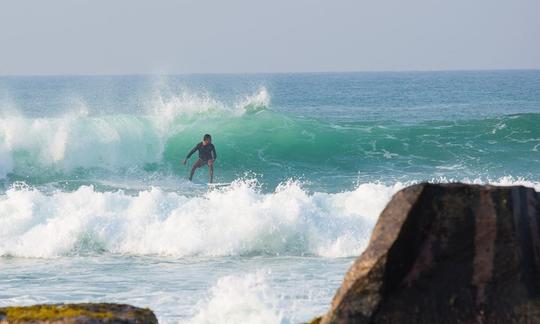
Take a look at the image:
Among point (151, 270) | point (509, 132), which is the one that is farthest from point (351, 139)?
point (151, 270)

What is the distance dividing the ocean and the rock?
3377 mm

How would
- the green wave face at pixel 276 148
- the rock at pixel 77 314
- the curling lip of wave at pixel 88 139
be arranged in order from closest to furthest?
the rock at pixel 77 314, the green wave face at pixel 276 148, the curling lip of wave at pixel 88 139

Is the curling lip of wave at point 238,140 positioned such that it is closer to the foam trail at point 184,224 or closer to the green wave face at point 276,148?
the green wave face at point 276,148

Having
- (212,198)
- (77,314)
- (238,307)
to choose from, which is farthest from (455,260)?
(212,198)

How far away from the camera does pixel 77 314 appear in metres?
3.98

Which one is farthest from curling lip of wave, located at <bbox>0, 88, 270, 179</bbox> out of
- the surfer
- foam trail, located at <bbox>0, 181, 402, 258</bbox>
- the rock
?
the rock

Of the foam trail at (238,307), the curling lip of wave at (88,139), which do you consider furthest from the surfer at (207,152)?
the foam trail at (238,307)

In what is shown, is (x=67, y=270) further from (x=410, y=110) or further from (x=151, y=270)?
(x=410, y=110)

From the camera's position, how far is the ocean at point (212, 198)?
9672 millimetres

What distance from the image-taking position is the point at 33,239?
13.1 m

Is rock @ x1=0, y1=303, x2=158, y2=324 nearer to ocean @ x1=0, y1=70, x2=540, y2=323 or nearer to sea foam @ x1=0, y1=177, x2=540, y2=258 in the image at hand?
ocean @ x1=0, y1=70, x2=540, y2=323

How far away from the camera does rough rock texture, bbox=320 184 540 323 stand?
4059mm

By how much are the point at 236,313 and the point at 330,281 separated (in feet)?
8.50

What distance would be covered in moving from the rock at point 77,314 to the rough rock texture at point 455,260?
2.84 ft
